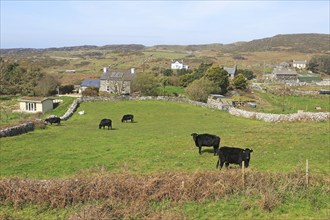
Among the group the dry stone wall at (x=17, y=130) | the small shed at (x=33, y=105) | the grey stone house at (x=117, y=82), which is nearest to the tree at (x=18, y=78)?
the grey stone house at (x=117, y=82)

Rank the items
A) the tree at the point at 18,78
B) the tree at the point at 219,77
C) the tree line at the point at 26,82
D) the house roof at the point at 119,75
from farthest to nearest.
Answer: the house roof at the point at 119,75, the tree at the point at 18,78, the tree line at the point at 26,82, the tree at the point at 219,77

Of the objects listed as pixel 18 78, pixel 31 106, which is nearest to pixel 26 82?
pixel 18 78

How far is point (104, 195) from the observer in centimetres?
1208

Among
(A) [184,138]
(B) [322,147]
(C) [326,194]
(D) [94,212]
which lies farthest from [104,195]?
(B) [322,147]

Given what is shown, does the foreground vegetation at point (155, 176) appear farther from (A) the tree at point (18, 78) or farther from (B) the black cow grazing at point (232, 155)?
(A) the tree at point (18, 78)

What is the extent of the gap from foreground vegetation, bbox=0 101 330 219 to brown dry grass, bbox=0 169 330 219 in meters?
0.03

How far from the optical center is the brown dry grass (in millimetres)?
11750

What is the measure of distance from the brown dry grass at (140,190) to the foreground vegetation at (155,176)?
0.11 feet

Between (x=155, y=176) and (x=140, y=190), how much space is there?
1.01 m

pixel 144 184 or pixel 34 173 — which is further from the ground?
pixel 144 184

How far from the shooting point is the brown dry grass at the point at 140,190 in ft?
38.5

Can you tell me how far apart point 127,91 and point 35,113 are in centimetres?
2707

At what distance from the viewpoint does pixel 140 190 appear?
12023 millimetres

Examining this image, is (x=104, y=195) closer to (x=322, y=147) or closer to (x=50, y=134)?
(x=322, y=147)
